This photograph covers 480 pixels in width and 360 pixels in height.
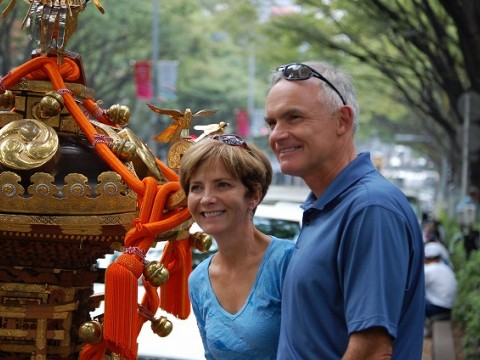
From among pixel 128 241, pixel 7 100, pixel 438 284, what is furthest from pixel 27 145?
pixel 438 284

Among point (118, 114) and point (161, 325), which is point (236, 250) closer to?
point (161, 325)

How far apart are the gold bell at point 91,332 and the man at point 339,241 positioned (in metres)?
0.91

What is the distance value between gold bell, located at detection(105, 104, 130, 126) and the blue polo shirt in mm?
1349

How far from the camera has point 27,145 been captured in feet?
10.7

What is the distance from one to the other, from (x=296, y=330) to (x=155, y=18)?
20.1m

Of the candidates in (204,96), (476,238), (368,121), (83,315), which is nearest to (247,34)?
(204,96)

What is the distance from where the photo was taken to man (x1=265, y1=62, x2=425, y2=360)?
2.34m

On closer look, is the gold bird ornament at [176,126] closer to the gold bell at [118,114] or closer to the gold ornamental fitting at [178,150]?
the gold ornamental fitting at [178,150]

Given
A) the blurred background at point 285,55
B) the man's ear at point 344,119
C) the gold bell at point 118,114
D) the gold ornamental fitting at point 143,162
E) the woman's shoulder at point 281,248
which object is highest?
the blurred background at point 285,55

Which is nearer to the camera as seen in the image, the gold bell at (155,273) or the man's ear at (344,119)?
the man's ear at (344,119)

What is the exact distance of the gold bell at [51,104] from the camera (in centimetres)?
329

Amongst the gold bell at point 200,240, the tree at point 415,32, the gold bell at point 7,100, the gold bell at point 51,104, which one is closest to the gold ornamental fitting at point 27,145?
the gold bell at point 51,104

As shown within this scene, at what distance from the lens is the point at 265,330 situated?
286 cm

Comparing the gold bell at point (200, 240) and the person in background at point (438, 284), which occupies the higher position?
the gold bell at point (200, 240)
